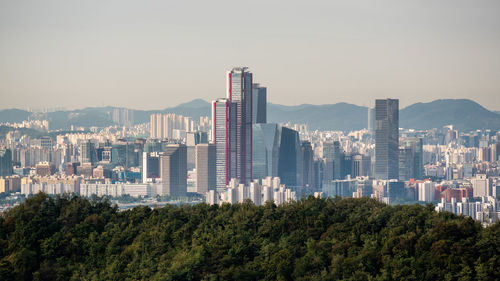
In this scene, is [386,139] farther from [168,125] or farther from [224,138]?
[168,125]

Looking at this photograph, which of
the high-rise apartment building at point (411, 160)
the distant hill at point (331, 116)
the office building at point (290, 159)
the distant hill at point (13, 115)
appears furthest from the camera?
the distant hill at point (331, 116)

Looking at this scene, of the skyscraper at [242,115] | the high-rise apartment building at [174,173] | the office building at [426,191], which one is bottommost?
the office building at [426,191]

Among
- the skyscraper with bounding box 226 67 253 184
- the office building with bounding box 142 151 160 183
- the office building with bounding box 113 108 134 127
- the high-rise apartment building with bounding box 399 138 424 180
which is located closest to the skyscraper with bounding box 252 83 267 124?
the skyscraper with bounding box 226 67 253 184

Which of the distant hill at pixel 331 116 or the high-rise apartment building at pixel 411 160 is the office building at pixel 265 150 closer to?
the high-rise apartment building at pixel 411 160

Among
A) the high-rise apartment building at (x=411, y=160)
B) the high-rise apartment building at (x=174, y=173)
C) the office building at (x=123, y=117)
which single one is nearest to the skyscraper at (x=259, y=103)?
the high-rise apartment building at (x=174, y=173)

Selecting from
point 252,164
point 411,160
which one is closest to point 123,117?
point 252,164

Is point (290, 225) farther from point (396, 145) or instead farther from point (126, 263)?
point (396, 145)
